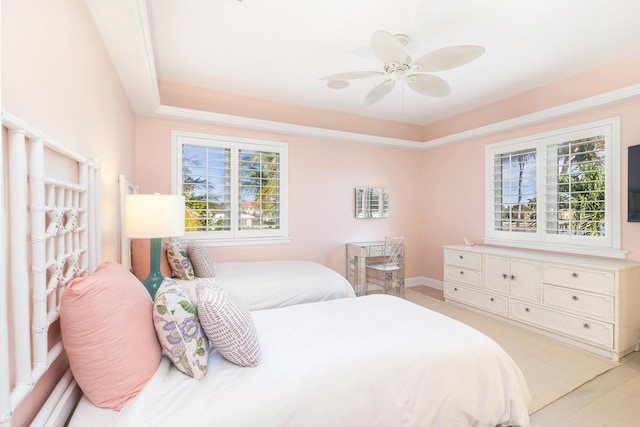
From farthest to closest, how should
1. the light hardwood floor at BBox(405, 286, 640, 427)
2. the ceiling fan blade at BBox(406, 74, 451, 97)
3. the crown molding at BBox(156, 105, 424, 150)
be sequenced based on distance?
the crown molding at BBox(156, 105, 424, 150), the ceiling fan blade at BBox(406, 74, 451, 97), the light hardwood floor at BBox(405, 286, 640, 427)

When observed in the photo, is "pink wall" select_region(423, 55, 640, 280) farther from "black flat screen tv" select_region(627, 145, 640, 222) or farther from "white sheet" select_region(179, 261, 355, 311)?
"white sheet" select_region(179, 261, 355, 311)

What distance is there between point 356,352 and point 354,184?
11.2 ft

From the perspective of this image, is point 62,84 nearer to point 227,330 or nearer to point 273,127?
point 227,330

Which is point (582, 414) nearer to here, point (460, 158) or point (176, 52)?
point (460, 158)

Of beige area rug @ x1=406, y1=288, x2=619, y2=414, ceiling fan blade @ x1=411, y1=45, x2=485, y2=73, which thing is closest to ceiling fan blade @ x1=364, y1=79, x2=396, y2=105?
ceiling fan blade @ x1=411, y1=45, x2=485, y2=73

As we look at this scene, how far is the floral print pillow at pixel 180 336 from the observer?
125 cm

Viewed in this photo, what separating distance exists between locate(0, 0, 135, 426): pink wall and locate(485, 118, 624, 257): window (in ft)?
13.9

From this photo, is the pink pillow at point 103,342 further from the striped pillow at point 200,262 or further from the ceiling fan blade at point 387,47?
the ceiling fan blade at point 387,47

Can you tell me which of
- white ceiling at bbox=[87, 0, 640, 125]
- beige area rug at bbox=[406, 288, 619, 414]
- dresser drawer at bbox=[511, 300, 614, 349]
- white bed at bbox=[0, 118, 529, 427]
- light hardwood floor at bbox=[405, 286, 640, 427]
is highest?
white ceiling at bbox=[87, 0, 640, 125]

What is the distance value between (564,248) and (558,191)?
63cm

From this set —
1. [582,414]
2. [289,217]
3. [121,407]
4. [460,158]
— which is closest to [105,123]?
[121,407]

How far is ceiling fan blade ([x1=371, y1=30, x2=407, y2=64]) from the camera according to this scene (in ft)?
6.44

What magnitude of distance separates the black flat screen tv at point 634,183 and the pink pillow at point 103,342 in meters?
3.86

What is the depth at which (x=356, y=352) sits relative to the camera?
1.43 metres
